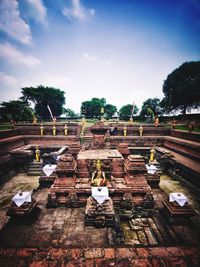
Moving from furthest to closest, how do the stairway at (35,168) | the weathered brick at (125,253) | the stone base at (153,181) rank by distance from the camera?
the stairway at (35,168)
the stone base at (153,181)
the weathered brick at (125,253)

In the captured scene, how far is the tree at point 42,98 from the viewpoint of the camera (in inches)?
1885

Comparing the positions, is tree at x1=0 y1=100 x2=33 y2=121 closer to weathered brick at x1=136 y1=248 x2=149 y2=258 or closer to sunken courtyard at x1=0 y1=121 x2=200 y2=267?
sunken courtyard at x1=0 y1=121 x2=200 y2=267

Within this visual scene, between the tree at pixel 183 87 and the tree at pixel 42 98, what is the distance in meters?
35.9

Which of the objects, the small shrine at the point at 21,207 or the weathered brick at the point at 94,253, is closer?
the weathered brick at the point at 94,253

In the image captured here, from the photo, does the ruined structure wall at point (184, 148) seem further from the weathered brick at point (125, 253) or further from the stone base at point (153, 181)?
the weathered brick at point (125, 253)

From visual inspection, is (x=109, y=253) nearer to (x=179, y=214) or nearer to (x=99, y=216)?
(x=99, y=216)

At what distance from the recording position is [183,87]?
100ft

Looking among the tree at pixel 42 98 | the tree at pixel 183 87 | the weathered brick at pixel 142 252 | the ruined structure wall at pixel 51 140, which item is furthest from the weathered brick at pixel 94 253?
the tree at pixel 42 98

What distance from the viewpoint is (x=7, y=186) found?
7.50 meters

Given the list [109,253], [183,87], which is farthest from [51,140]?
[183,87]

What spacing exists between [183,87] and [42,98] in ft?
137

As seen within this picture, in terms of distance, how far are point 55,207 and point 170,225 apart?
3.94m

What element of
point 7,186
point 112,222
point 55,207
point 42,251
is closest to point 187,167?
point 112,222

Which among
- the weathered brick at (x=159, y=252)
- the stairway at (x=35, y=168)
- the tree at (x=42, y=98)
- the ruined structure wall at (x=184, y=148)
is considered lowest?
the stairway at (x=35, y=168)
